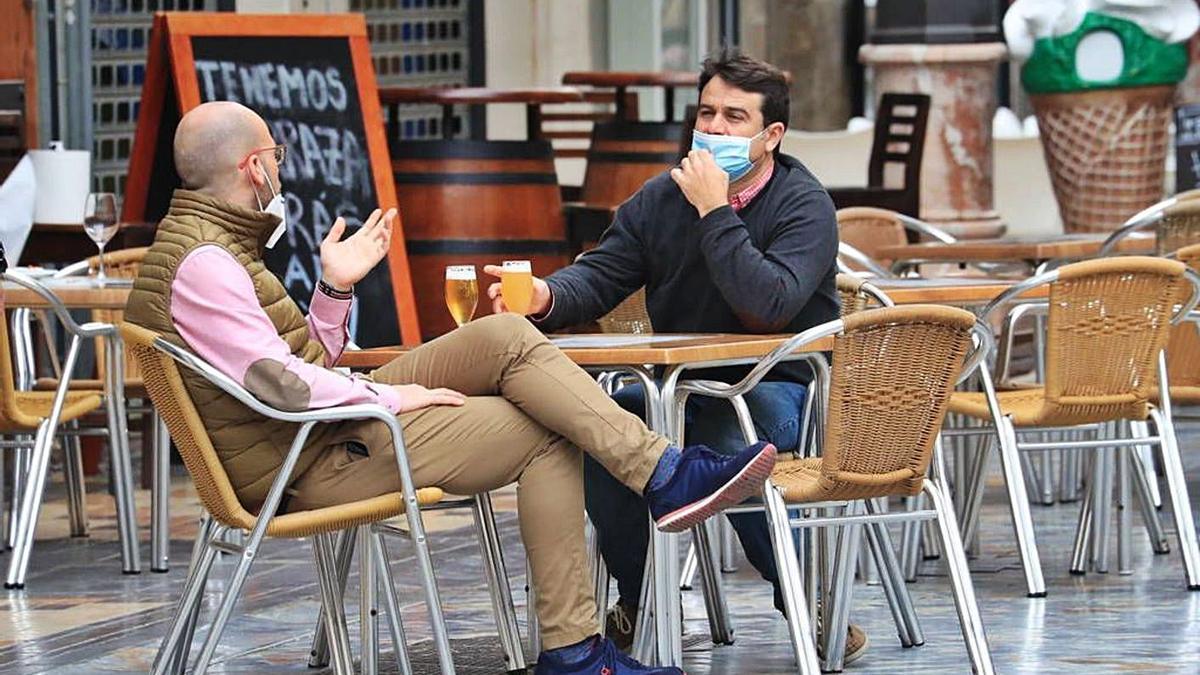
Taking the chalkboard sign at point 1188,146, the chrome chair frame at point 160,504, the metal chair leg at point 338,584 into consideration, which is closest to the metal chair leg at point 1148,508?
the metal chair leg at point 338,584

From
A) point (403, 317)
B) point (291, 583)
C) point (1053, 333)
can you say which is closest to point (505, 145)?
point (403, 317)

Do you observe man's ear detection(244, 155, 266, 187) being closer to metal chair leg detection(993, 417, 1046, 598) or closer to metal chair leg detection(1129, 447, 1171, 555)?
metal chair leg detection(993, 417, 1046, 598)

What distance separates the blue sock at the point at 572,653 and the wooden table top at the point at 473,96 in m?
4.12

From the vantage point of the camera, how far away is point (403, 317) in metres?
8.34

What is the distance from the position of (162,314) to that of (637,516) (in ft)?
3.76

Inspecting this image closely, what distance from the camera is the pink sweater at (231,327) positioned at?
14.0ft

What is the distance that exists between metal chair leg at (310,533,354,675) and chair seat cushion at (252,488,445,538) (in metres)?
0.27

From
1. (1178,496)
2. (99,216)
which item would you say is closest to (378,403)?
(1178,496)

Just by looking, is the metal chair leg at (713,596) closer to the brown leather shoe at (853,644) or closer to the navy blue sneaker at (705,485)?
the brown leather shoe at (853,644)

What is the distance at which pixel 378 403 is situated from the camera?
14.3 ft

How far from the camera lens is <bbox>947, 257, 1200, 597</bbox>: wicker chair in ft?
18.3

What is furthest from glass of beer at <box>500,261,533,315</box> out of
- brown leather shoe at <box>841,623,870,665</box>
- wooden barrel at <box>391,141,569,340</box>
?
wooden barrel at <box>391,141,569,340</box>

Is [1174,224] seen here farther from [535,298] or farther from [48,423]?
[48,423]

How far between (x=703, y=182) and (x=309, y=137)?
138 inches
